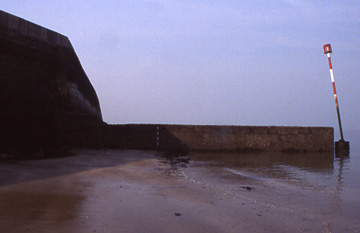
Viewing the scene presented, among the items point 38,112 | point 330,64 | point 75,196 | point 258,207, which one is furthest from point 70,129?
point 330,64

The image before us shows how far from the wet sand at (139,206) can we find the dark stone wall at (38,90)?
8.10 feet

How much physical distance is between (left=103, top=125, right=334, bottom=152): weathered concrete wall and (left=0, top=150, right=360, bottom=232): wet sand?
5562 mm

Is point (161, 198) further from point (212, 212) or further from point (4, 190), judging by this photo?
point (4, 190)

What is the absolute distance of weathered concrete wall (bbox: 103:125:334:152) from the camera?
9695 mm

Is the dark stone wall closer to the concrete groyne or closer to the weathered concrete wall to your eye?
the concrete groyne

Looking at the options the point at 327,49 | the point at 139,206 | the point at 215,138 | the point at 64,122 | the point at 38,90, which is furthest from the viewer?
the point at 327,49

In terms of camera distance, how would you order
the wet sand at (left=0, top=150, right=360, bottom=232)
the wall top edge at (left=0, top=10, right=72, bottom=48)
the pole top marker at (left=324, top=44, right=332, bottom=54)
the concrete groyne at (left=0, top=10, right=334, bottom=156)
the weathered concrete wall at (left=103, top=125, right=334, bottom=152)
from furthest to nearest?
the pole top marker at (left=324, top=44, right=332, bottom=54) < the weathered concrete wall at (left=103, top=125, right=334, bottom=152) < the wall top edge at (left=0, top=10, right=72, bottom=48) < the concrete groyne at (left=0, top=10, right=334, bottom=156) < the wet sand at (left=0, top=150, right=360, bottom=232)

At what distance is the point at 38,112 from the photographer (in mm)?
6965

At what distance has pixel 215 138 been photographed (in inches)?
384

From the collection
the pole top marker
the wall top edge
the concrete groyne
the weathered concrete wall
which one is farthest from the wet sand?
the pole top marker

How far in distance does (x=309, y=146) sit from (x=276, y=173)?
15.5ft

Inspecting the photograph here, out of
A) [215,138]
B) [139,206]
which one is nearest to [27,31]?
[215,138]

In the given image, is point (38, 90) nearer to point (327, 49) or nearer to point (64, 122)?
point (64, 122)

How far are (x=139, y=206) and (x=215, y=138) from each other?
726 cm
